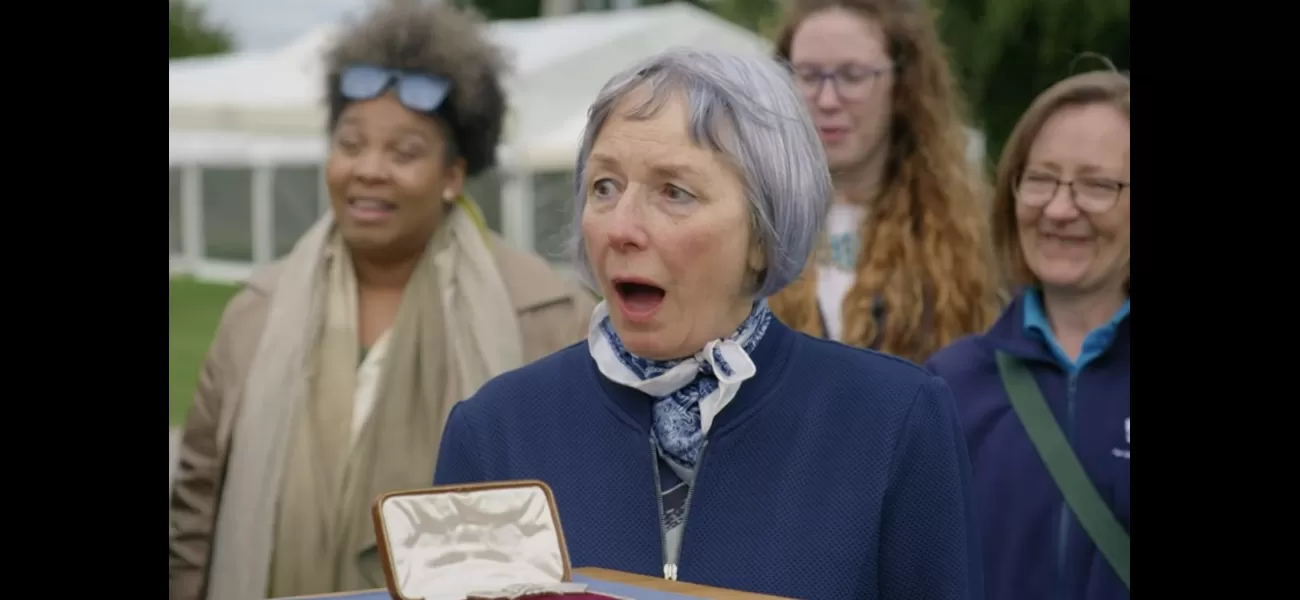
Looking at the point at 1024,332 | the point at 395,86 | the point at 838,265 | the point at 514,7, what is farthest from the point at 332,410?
the point at 514,7

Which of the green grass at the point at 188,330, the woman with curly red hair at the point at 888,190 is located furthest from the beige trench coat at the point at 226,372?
the green grass at the point at 188,330

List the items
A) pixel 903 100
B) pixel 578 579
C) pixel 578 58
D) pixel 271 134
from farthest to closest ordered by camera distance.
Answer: pixel 271 134
pixel 578 58
pixel 903 100
pixel 578 579

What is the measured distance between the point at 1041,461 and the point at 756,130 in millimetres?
1683

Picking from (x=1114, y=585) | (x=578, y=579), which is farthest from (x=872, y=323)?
(x=578, y=579)

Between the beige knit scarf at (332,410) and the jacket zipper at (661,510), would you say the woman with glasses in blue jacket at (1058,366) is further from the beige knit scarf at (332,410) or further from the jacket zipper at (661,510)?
the jacket zipper at (661,510)

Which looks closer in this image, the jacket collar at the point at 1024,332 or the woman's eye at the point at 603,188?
the woman's eye at the point at 603,188

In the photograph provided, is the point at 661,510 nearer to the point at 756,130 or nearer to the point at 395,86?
the point at 756,130

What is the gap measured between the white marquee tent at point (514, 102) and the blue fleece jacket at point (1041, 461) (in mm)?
10211

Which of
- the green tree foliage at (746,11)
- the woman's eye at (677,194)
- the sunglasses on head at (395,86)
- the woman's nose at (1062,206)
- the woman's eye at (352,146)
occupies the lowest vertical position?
the woman's eye at (677,194)

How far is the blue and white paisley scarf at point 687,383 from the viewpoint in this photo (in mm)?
2688

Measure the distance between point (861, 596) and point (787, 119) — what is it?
0.70 metres

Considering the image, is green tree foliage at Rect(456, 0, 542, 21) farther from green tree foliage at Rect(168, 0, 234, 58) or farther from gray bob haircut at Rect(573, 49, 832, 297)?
gray bob haircut at Rect(573, 49, 832, 297)

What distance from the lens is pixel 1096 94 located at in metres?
4.30

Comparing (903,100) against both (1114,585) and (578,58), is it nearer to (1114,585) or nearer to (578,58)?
(1114,585)
